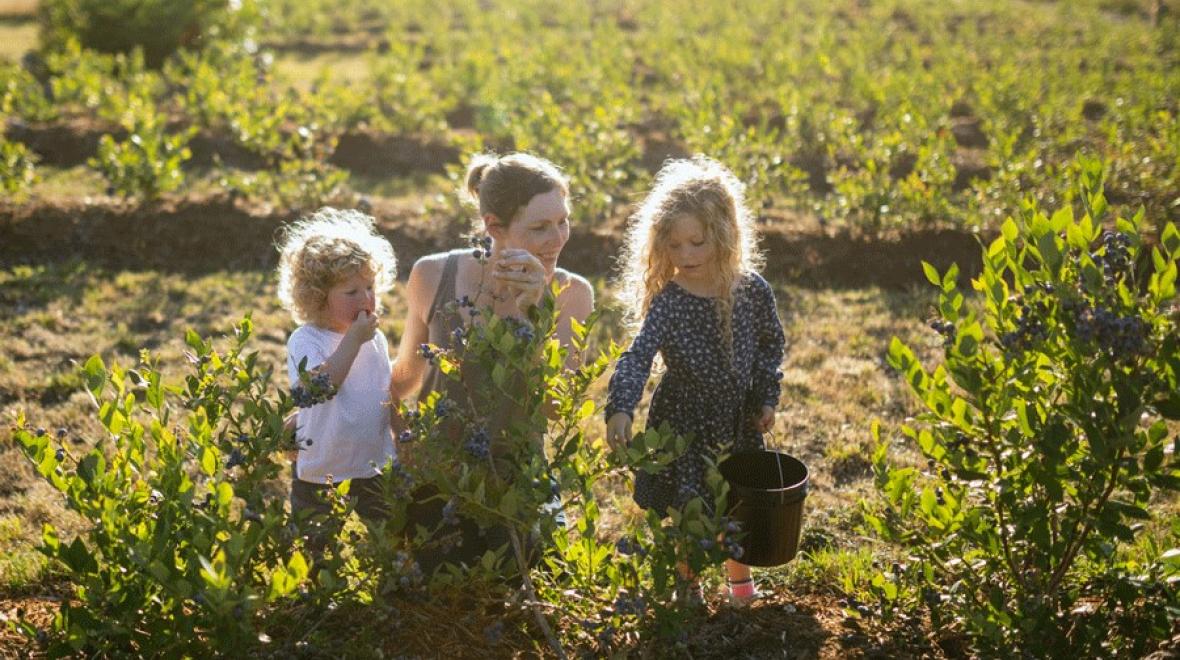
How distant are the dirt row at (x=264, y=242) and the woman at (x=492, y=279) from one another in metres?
3.66

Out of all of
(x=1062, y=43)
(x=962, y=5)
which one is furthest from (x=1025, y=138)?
(x=962, y=5)

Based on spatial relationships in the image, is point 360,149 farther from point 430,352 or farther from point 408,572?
point 408,572

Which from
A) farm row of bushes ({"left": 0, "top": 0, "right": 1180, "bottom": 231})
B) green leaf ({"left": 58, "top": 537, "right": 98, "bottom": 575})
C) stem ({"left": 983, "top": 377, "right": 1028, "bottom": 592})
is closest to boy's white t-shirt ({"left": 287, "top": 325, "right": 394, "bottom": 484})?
green leaf ({"left": 58, "top": 537, "right": 98, "bottom": 575})

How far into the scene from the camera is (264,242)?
7375 millimetres

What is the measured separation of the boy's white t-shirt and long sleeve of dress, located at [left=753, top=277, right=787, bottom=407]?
1.22 meters

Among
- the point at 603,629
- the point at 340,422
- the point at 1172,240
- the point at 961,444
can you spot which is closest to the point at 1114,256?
the point at 1172,240

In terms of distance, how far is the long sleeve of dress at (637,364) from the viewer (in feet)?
9.57

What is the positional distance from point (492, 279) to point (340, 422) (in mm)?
670

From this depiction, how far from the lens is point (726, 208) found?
3154 mm

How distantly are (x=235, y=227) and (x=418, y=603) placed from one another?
535 centimetres

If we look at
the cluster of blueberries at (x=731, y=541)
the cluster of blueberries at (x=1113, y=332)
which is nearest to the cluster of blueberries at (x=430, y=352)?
the cluster of blueberries at (x=731, y=541)

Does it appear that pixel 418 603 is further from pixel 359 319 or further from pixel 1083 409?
pixel 1083 409

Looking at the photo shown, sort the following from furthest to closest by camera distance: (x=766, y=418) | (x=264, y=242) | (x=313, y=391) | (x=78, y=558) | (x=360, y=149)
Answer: (x=360, y=149), (x=264, y=242), (x=766, y=418), (x=313, y=391), (x=78, y=558)

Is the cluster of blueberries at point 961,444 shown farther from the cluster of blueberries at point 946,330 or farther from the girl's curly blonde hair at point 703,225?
the girl's curly blonde hair at point 703,225
